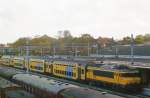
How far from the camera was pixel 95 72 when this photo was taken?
4062cm

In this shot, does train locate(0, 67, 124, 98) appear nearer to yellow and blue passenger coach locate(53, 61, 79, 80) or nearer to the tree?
yellow and blue passenger coach locate(53, 61, 79, 80)

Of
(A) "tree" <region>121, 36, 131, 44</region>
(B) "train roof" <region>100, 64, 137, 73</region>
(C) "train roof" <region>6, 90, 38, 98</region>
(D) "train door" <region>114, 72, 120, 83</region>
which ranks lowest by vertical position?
(C) "train roof" <region>6, 90, 38, 98</region>

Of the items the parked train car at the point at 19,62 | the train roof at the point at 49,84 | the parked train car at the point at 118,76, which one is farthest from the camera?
the parked train car at the point at 19,62

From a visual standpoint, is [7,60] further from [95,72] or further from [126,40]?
[95,72]

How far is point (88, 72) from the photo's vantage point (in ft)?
140

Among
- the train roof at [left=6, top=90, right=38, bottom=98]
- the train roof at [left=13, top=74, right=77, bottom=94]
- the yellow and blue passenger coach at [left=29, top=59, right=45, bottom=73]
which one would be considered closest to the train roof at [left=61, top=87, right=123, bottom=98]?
the train roof at [left=13, top=74, right=77, bottom=94]

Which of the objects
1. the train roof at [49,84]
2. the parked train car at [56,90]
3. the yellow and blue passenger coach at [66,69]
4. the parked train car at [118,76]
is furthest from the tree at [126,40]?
the train roof at [49,84]

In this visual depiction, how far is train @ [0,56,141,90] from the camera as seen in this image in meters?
35.2

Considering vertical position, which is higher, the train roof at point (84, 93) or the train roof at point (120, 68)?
the train roof at point (120, 68)

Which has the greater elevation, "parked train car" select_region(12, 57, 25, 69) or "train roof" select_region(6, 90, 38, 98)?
"parked train car" select_region(12, 57, 25, 69)

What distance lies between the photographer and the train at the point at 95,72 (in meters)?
35.2

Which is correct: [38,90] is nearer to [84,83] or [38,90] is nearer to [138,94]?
[138,94]

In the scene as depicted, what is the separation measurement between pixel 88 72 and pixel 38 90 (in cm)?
1623

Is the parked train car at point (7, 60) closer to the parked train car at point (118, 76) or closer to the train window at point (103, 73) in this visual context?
the train window at point (103, 73)
